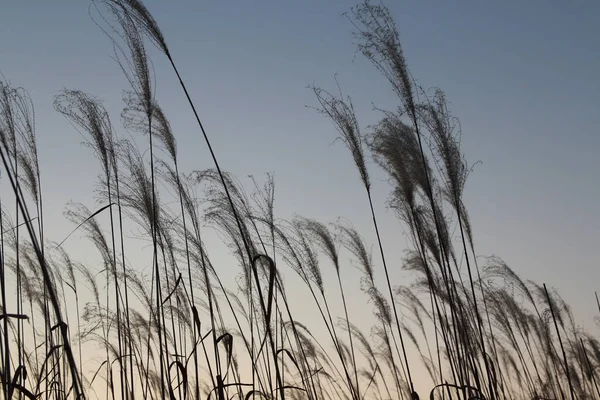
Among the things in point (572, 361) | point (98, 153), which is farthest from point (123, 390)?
point (572, 361)

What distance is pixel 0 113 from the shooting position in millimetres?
3463

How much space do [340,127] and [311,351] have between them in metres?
2.17

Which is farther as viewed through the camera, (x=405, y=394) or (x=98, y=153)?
(x=405, y=394)

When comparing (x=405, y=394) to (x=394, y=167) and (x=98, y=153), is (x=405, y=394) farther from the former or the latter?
(x=98, y=153)

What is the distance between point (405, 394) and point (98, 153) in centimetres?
416

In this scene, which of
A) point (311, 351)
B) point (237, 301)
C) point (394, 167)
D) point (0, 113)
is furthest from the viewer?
point (311, 351)

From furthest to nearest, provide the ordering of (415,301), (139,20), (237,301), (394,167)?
(415,301)
(237,301)
(394,167)
(139,20)

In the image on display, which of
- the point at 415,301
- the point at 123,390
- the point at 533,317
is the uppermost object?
the point at 415,301

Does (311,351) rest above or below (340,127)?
below

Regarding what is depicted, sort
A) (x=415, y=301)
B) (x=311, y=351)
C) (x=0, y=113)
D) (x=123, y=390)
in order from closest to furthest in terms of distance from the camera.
A: (x=0, y=113), (x=123, y=390), (x=311, y=351), (x=415, y=301)

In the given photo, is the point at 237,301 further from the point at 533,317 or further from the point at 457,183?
the point at 533,317

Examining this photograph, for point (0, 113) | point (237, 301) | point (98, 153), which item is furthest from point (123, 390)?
point (0, 113)

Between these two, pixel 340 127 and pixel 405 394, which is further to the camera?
pixel 405 394

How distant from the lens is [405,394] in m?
6.70
